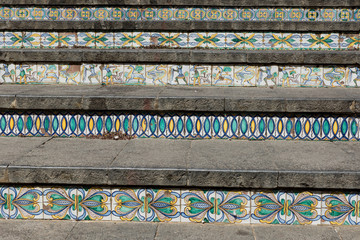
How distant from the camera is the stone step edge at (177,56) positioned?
3850 millimetres

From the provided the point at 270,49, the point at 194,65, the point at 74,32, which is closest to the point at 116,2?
the point at 74,32

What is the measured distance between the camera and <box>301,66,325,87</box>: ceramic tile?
389 centimetres

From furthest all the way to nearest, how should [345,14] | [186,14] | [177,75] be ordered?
[186,14] < [345,14] < [177,75]

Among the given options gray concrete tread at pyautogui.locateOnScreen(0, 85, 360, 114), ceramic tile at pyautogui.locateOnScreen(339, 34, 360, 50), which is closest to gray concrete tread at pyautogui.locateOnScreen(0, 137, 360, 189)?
gray concrete tread at pyautogui.locateOnScreen(0, 85, 360, 114)

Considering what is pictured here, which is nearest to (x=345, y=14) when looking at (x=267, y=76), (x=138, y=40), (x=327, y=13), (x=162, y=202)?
(x=327, y=13)

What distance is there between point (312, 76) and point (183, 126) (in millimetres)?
1641

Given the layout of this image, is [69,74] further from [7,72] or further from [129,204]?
[129,204]

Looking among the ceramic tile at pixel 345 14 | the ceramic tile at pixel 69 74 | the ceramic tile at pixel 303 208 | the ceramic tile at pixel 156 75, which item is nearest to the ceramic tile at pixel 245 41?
the ceramic tile at pixel 156 75

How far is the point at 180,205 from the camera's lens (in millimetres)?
2439

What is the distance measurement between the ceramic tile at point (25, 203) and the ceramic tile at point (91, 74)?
177 centimetres

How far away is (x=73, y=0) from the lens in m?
4.93

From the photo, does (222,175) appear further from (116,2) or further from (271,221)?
(116,2)

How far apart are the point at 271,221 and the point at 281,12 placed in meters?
3.34

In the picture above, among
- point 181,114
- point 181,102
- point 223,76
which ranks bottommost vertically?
point 181,114
